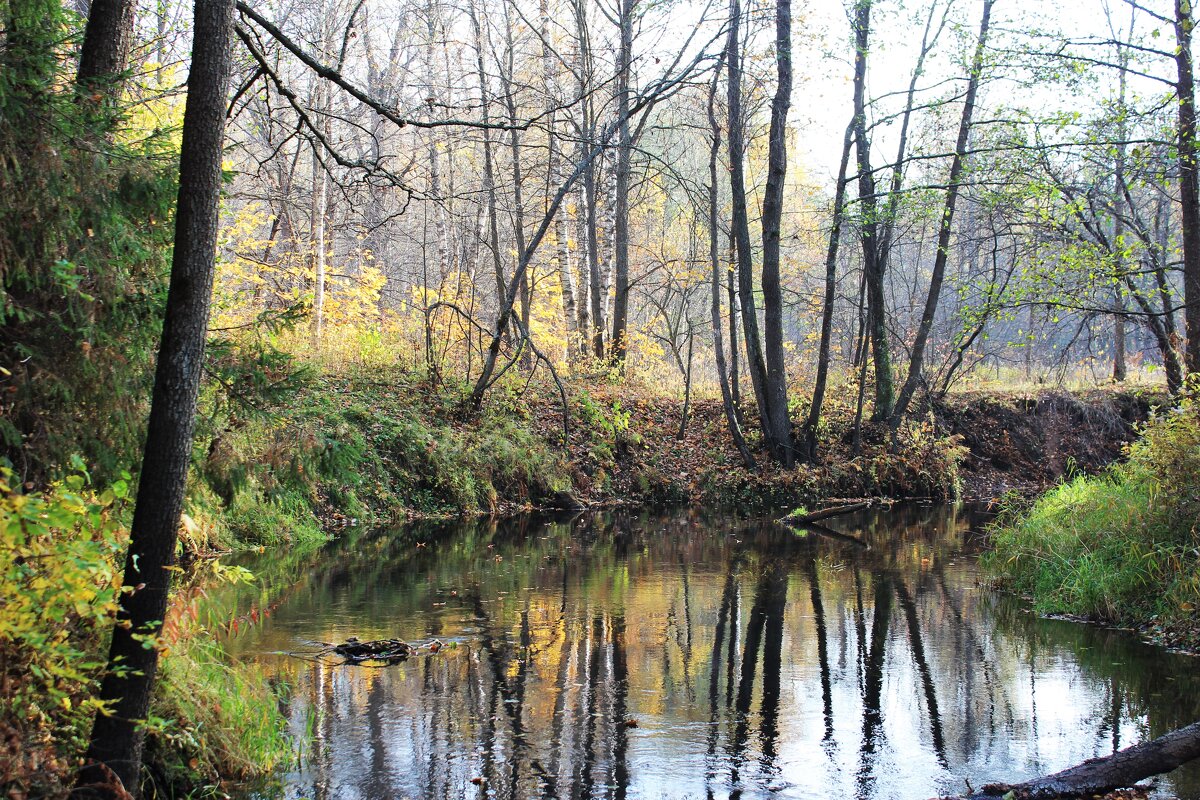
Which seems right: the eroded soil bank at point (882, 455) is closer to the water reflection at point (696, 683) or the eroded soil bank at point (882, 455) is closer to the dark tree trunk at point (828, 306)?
the dark tree trunk at point (828, 306)

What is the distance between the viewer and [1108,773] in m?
5.05

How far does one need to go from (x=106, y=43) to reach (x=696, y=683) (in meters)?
6.36

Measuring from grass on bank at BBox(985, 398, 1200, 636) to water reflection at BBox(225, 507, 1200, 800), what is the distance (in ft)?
1.76

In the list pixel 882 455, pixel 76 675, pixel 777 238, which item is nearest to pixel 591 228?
pixel 777 238

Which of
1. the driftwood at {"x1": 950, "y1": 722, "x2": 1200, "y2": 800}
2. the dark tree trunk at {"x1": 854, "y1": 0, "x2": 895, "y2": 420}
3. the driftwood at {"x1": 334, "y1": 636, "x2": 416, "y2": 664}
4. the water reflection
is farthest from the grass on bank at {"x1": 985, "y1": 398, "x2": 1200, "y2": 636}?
the dark tree trunk at {"x1": 854, "y1": 0, "x2": 895, "y2": 420}

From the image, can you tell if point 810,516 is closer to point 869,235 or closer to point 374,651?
point 869,235

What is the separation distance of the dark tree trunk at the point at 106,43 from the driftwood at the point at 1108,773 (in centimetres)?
→ 638

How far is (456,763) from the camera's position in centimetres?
618

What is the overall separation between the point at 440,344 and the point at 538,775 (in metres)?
15.9

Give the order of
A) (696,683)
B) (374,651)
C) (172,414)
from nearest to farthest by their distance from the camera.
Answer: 1. (172,414)
2. (696,683)
3. (374,651)

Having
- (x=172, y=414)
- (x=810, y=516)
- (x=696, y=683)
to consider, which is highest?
(x=172, y=414)

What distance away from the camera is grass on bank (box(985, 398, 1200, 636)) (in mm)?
9477

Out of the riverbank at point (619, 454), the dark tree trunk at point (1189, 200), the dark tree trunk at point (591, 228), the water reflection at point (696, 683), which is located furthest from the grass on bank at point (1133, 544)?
the dark tree trunk at point (591, 228)

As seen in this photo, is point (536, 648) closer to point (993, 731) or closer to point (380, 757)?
point (380, 757)
